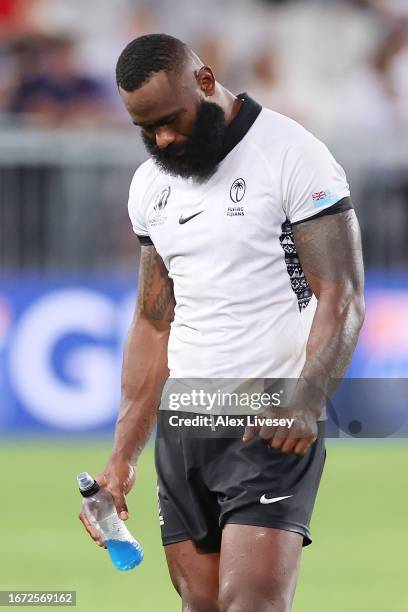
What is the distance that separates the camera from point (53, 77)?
555 inches

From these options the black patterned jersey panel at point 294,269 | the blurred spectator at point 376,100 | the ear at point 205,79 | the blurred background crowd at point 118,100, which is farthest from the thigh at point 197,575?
the blurred spectator at point 376,100

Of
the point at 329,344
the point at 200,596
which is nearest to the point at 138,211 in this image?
the point at 329,344

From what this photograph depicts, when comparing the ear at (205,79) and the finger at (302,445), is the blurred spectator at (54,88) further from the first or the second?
the finger at (302,445)

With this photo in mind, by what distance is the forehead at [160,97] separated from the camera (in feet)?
14.8

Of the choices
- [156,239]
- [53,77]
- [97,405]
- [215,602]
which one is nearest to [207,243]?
[156,239]

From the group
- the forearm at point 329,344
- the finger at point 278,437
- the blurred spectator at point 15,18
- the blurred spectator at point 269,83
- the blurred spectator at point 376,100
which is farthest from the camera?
the blurred spectator at point 15,18

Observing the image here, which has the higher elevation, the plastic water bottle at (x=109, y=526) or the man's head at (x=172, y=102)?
the man's head at (x=172, y=102)

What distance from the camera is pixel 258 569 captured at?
438 cm

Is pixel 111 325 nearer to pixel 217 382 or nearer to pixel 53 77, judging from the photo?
pixel 53 77

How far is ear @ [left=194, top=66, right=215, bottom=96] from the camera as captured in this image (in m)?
4.61

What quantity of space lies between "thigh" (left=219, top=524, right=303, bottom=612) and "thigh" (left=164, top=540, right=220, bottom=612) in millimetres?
351

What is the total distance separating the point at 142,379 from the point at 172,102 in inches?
45.9

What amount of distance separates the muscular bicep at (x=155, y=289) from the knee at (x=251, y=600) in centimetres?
118

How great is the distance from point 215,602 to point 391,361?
7.81 m
